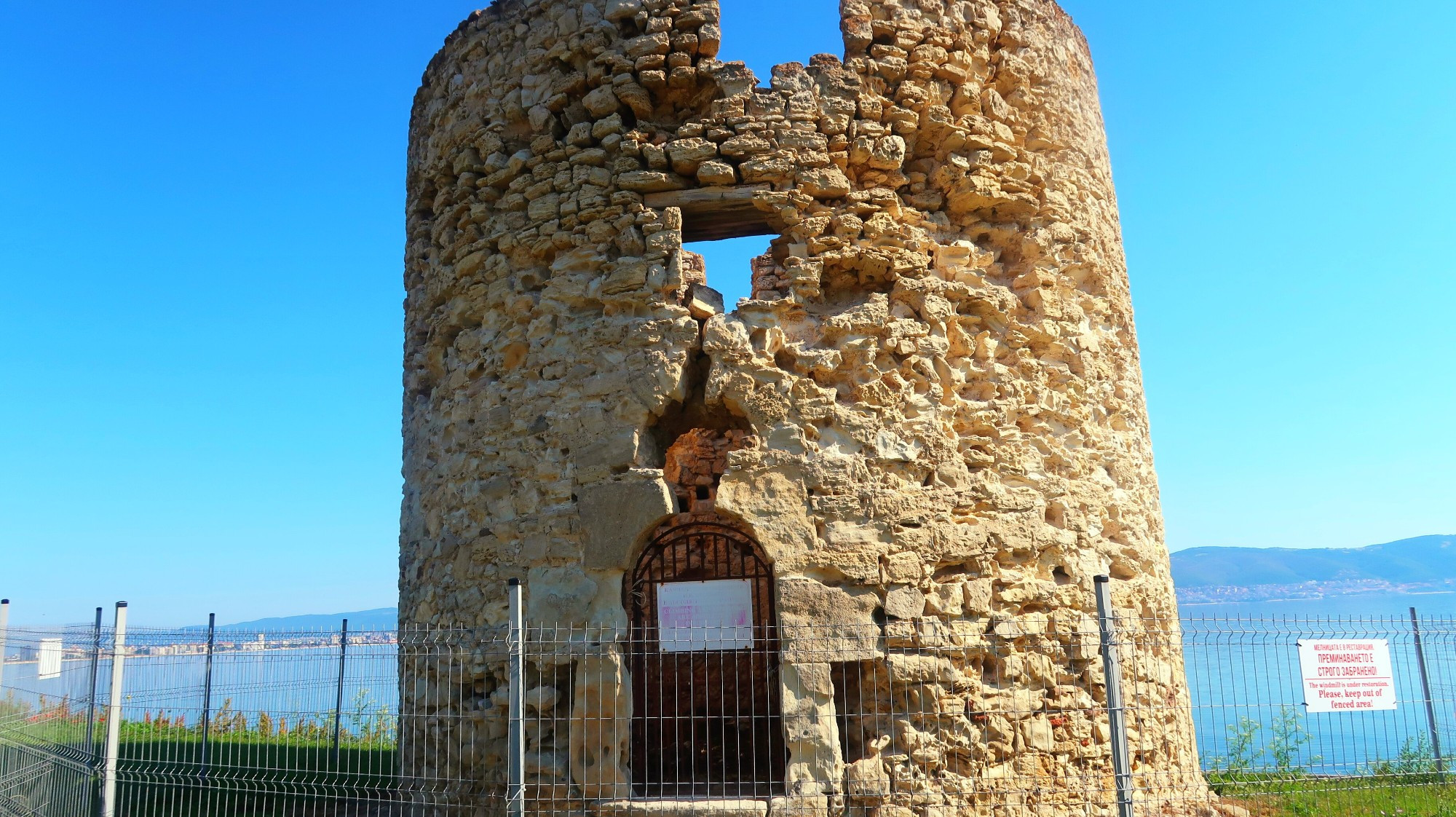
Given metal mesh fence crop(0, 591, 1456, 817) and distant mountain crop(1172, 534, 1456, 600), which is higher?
distant mountain crop(1172, 534, 1456, 600)

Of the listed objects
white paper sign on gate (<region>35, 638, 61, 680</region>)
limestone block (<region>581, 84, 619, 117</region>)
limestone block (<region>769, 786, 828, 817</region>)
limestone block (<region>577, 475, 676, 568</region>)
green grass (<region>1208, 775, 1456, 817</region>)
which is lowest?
green grass (<region>1208, 775, 1456, 817</region>)

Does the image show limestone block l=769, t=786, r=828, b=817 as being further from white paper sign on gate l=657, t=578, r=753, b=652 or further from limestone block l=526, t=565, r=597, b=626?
limestone block l=526, t=565, r=597, b=626

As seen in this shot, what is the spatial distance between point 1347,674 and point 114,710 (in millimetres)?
7527

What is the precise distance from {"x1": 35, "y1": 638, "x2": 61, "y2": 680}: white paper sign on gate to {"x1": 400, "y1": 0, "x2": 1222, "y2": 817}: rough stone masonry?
2.63m

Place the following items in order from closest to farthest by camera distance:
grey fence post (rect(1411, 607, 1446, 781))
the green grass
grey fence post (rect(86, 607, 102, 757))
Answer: grey fence post (rect(86, 607, 102, 757))
the green grass
grey fence post (rect(1411, 607, 1446, 781))

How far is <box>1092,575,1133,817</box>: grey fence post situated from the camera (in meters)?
4.78

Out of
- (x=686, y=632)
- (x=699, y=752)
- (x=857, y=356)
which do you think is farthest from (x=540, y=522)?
(x=699, y=752)

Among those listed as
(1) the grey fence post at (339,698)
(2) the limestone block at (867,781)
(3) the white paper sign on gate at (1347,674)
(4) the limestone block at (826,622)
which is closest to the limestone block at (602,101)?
(4) the limestone block at (826,622)

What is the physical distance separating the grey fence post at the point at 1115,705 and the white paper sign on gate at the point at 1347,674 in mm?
1556

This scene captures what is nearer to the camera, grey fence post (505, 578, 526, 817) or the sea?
grey fence post (505, 578, 526, 817)

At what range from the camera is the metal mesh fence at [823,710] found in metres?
5.35

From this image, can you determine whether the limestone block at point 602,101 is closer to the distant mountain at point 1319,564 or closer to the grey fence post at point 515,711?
the grey fence post at point 515,711

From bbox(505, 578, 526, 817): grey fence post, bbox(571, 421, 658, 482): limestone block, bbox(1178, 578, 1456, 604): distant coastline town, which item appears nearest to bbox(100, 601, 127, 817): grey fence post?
bbox(505, 578, 526, 817): grey fence post

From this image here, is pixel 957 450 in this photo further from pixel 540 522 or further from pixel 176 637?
pixel 176 637
